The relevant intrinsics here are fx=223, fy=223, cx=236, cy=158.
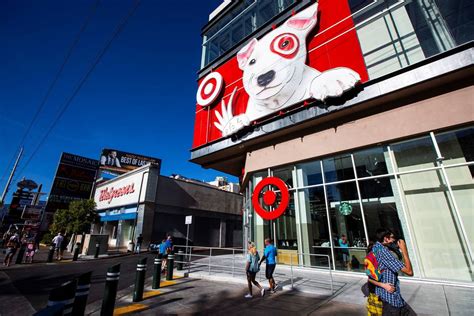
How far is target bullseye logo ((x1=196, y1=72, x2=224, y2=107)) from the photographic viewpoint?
1717 centimetres

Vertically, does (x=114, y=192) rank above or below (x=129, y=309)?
above

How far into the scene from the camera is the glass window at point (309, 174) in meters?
11.7

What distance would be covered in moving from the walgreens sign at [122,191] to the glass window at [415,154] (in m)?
23.9

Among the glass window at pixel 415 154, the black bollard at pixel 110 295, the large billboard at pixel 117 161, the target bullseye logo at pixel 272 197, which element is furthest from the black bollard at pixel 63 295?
the large billboard at pixel 117 161

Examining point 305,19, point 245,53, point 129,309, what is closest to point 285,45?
point 305,19

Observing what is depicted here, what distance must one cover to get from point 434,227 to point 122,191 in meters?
31.5

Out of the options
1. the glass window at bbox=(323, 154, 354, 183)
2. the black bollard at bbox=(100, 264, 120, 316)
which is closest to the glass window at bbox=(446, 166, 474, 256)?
the glass window at bbox=(323, 154, 354, 183)

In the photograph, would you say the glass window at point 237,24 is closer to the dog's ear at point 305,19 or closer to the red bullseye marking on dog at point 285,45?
the dog's ear at point 305,19

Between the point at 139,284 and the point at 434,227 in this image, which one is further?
the point at 434,227

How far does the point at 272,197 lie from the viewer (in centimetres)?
1190

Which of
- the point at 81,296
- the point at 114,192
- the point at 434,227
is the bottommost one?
the point at 81,296

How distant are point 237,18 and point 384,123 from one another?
50.2 feet

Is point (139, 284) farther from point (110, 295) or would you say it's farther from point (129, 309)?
point (110, 295)

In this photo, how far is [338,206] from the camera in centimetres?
1060
